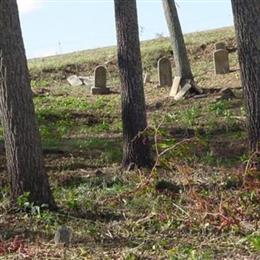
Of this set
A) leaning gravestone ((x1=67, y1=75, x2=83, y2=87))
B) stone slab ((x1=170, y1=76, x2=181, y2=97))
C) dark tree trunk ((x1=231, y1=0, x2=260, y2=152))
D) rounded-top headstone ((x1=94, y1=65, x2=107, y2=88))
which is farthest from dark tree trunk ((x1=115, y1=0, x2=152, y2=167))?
leaning gravestone ((x1=67, y1=75, x2=83, y2=87))

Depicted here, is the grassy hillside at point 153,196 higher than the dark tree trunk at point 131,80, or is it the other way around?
the dark tree trunk at point 131,80

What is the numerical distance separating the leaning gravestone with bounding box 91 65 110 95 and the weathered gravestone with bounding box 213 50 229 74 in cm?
357

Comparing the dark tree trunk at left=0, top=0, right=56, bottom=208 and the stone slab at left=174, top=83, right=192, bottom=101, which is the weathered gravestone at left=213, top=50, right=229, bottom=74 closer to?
the stone slab at left=174, top=83, right=192, bottom=101

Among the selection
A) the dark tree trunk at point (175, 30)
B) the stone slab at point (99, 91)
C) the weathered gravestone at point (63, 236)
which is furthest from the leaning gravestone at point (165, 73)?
the weathered gravestone at point (63, 236)

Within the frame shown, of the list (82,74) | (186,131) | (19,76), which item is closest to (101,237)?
(19,76)

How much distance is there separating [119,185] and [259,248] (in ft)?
11.5

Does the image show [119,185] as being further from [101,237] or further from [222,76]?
[222,76]

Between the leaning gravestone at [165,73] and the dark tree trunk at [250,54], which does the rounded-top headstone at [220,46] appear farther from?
the dark tree trunk at [250,54]

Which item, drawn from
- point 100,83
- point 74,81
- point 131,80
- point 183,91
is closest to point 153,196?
point 131,80

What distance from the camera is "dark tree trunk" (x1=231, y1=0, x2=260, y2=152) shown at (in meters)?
9.15

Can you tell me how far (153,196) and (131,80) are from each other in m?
2.46

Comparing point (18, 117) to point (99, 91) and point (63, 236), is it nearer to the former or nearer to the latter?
point (63, 236)

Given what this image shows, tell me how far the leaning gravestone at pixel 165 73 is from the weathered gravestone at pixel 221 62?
157 centimetres

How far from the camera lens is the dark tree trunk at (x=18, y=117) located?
7781 mm
